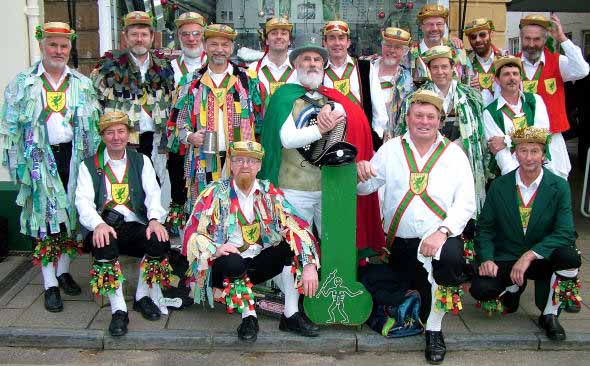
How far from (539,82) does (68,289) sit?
3.83 m

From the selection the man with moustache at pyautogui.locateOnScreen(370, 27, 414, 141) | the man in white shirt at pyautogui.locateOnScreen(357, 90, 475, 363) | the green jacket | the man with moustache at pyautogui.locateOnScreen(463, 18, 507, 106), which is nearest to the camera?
the man in white shirt at pyautogui.locateOnScreen(357, 90, 475, 363)

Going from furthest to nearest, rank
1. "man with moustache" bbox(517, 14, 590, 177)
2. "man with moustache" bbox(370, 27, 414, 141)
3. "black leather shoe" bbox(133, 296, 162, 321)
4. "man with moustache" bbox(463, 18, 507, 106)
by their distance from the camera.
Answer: "man with moustache" bbox(463, 18, 507, 106) < "man with moustache" bbox(517, 14, 590, 177) < "man with moustache" bbox(370, 27, 414, 141) < "black leather shoe" bbox(133, 296, 162, 321)

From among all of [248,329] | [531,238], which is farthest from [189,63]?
[531,238]

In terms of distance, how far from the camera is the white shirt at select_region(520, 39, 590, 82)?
506 centimetres

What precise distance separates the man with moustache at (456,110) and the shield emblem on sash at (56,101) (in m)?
2.29

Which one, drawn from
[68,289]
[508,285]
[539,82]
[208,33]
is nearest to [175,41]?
[208,33]

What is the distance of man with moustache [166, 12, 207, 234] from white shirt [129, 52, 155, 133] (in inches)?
7.7

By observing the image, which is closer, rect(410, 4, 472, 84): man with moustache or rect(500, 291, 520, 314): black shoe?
rect(500, 291, 520, 314): black shoe

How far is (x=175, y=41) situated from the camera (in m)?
6.95

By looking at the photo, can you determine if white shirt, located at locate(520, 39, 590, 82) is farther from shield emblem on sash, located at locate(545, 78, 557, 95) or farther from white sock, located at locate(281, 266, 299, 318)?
white sock, located at locate(281, 266, 299, 318)

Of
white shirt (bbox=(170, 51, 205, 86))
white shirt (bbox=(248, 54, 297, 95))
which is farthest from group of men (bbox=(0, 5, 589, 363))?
white shirt (bbox=(170, 51, 205, 86))

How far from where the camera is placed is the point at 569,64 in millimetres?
5113

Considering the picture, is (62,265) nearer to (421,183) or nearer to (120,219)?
(120,219)

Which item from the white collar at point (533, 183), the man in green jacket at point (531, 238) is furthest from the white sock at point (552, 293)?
the white collar at point (533, 183)
